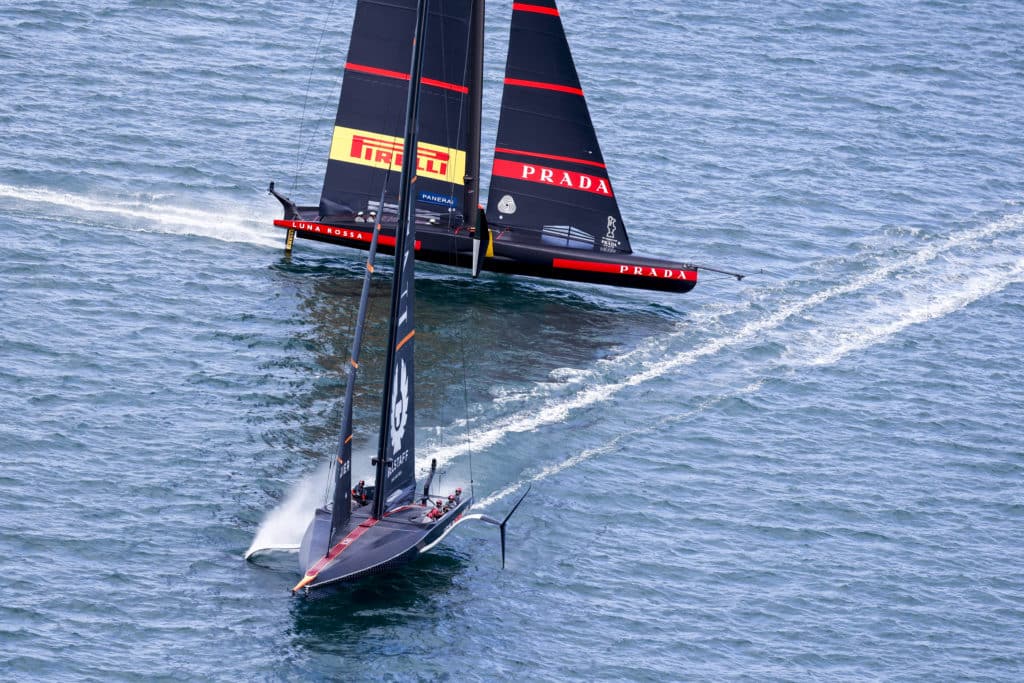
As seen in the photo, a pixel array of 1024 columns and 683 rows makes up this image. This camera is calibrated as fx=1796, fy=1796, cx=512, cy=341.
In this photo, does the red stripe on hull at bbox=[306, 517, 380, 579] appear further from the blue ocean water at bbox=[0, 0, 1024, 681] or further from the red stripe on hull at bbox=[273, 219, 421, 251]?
the red stripe on hull at bbox=[273, 219, 421, 251]

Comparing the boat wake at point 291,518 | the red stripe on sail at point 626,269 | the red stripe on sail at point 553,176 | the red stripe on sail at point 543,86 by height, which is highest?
the red stripe on sail at point 543,86

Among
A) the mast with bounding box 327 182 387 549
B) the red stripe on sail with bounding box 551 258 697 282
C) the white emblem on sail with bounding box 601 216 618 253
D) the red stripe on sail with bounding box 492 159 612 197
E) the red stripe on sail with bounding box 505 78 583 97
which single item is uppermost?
the red stripe on sail with bounding box 505 78 583 97

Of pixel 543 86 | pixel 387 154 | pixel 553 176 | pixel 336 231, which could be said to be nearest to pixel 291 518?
pixel 336 231

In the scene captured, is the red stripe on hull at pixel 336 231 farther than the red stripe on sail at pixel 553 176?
No

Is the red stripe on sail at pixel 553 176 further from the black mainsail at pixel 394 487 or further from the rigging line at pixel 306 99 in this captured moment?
the black mainsail at pixel 394 487

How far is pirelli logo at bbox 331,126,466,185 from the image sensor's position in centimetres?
7456

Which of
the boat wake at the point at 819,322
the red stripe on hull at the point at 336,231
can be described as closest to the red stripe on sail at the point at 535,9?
the red stripe on hull at the point at 336,231

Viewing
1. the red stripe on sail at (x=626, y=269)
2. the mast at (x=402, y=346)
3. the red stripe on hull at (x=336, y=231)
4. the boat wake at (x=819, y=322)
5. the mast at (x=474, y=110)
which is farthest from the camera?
the red stripe on sail at (x=626, y=269)

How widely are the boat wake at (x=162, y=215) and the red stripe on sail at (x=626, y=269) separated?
12605 millimetres

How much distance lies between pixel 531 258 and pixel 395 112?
27.0 ft

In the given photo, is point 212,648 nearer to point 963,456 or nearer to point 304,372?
point 304,372

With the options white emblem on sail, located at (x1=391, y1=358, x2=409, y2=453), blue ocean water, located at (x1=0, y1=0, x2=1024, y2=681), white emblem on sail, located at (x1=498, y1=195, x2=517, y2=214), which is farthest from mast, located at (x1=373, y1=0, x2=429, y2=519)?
white emblem on sail, located at (x1=498, y1=195, x2=517, y2=214)

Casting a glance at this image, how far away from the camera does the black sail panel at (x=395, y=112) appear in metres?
73.2

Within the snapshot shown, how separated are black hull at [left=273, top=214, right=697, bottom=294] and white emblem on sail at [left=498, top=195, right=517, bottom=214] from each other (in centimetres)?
126
